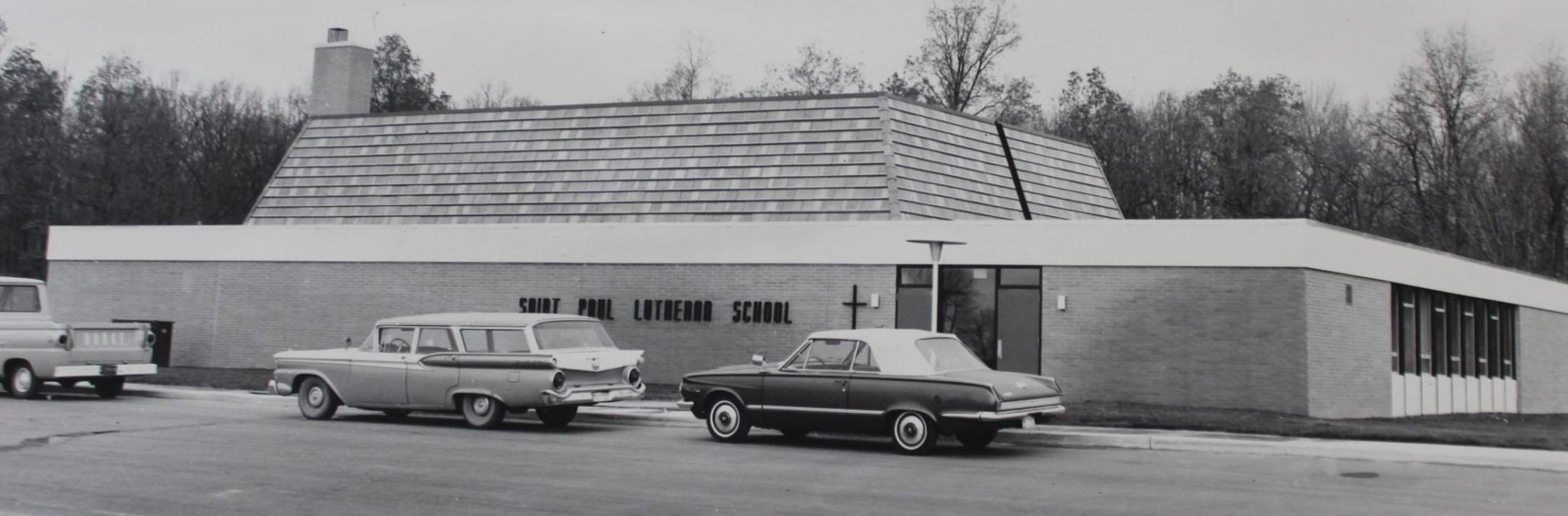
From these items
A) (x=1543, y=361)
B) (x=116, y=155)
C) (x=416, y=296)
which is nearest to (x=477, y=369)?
(x=416, y=296)

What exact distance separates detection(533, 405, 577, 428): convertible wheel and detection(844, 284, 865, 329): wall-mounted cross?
630cm

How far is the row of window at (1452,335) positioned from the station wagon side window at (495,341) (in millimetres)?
14881

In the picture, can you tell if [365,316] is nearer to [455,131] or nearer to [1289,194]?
[455,131]

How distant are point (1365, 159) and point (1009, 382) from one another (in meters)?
39.5

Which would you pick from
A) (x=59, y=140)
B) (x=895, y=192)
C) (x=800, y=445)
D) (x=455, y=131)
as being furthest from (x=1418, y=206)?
(x=59, y=140)

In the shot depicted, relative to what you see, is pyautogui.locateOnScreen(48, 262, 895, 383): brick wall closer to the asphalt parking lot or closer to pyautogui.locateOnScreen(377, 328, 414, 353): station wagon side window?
the asphalt parking lot

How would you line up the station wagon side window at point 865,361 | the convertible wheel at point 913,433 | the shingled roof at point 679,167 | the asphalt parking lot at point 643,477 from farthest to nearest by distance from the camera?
the shingled roof at point 679,167, the station wagon side window at point 865,361, the convertible wheel at point 913,433, the asphalt parking lot at point 643,477

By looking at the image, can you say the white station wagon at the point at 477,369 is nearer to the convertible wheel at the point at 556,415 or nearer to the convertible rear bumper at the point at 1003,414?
the convertible wheel at the point at 556,415

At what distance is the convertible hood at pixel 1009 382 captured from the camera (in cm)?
1434

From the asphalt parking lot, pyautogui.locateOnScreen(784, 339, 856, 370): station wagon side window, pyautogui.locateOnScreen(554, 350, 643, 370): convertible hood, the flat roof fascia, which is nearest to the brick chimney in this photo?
the flat roof fascia

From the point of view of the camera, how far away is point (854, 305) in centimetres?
2266

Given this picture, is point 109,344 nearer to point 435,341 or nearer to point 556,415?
point 435,341

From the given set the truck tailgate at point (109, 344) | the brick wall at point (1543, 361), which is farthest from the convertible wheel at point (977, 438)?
the brick wall at point (1543, 361)

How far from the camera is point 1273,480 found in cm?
1252
